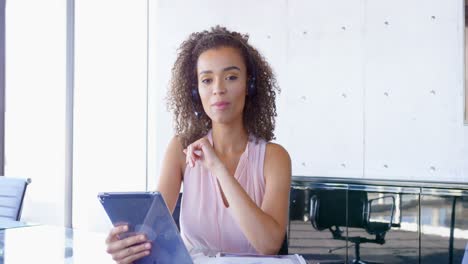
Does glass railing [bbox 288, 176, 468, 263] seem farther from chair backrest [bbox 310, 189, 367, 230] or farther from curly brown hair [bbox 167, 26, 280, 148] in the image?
curly brown hair [bbox 167, 26, 280, 148]

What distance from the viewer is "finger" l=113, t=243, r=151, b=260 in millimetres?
1033

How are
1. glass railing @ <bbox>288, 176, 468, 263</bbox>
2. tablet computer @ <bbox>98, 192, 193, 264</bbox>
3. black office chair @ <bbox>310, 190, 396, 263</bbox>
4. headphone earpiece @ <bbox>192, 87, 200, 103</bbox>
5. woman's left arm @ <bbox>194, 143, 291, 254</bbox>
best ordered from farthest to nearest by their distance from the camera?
black office chair @ <bbox>310, 190, 396, 263</bbox>, glass railing @ <bbox>288, 176, 468, 263</bbox>, headphone earpiece @ <bbox>192, 87, 200, 103</bbox>, woman's left arm @ <bbox>194, 143, 291, 254</bbox>, tablet computer @ <bbox>98, 192, 193, 264</bbox>

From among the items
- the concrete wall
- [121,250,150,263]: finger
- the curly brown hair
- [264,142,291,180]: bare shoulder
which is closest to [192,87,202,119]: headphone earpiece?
the curly brown hair

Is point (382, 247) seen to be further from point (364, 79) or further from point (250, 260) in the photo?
point (250, 260)

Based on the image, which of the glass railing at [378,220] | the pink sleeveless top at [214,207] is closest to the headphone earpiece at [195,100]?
the pink sleeveless top at [214,207]

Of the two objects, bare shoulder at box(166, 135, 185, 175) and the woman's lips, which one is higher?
the woman's lips

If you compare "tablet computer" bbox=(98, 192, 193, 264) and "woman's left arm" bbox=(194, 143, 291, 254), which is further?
"woman's left arm" bbox=(194, 143, 291, 254)

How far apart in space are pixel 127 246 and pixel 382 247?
7.98 ft

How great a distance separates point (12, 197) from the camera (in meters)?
2.33

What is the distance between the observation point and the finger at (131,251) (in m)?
1.03

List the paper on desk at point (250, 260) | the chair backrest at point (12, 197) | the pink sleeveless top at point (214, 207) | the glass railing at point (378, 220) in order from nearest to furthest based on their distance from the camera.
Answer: the paper on desk at point (250, 260) → the pink sleeveless top at point (214, 207) → the chair backrest at point (12, 197) → the glass railing at point (378, 220)

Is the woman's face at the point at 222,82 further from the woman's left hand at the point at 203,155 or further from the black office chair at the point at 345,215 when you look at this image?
the black office chair at the point at 345,215

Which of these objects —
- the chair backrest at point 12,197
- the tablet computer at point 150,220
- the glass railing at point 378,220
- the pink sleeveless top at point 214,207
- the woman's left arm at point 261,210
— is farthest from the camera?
the glass railing at point 378,220

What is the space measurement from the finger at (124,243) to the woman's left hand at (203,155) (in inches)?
14.8
